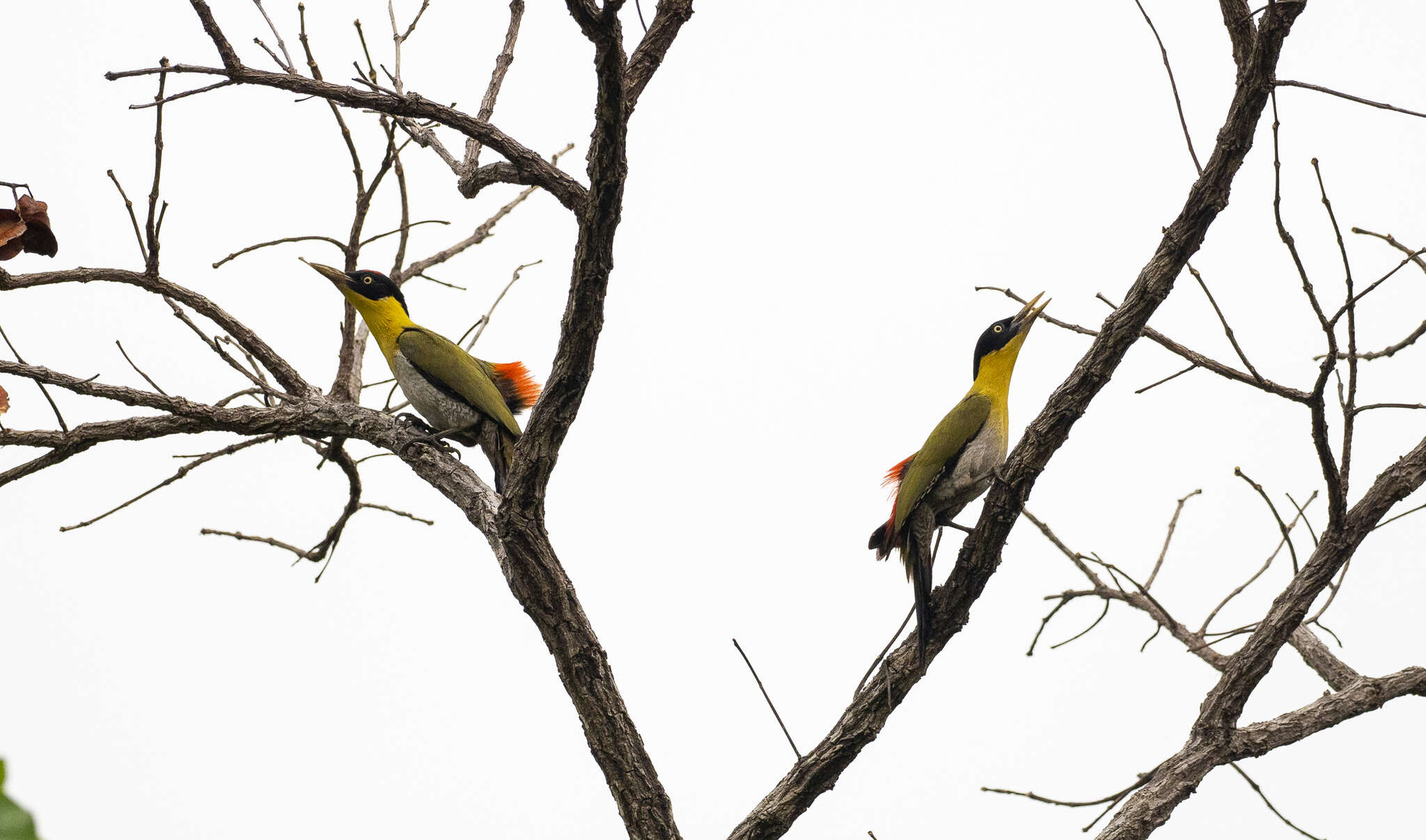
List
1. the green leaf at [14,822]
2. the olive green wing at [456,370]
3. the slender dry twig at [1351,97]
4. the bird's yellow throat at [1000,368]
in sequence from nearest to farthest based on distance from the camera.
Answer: the green leaf at [14,822] < the slender dry twig at [1351,97] < the bird's yellow throat at [1000,368] < the olive green wing at [456,370]

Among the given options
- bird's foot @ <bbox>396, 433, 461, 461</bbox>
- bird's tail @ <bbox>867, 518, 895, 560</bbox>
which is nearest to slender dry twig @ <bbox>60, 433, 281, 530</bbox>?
bird's foot @ <bbox>396, 433, 461, 461</bbox>

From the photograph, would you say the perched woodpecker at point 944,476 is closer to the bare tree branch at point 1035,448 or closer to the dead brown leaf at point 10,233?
the bare tree branch at point 1035,448

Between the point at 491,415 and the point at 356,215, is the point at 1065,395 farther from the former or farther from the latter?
the point at 356,215

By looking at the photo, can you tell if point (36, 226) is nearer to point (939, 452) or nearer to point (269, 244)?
point (269, 244)

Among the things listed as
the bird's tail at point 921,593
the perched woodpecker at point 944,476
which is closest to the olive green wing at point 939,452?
the perched woodpecker at point 944,476

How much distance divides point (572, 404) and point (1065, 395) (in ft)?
5.59

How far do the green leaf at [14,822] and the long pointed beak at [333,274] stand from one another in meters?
5.76

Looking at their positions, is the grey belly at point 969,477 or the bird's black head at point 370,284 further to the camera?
the bird's black head at point 370,284

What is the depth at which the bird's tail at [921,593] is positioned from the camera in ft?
14.6

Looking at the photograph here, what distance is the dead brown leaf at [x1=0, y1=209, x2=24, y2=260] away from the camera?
354 cm

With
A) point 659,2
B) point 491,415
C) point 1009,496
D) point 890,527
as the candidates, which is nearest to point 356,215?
point 491,415

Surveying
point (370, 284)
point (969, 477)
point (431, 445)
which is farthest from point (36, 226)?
point (969, 477)

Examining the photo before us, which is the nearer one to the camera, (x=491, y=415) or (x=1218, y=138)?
(x=1218, y=138)

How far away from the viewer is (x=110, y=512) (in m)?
4.79
